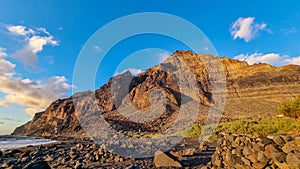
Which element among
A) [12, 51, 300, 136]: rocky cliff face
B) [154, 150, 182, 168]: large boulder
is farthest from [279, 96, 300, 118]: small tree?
[12, 51, 300, 136]: rocky cliff face

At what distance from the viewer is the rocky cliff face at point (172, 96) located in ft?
264

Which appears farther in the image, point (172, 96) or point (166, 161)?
point (172, 96)

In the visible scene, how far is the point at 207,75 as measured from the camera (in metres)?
148

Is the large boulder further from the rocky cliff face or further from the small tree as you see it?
the rocky cliff face

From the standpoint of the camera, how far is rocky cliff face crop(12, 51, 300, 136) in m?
80.5

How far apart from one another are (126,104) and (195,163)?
111 m

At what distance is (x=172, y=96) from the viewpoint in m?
103

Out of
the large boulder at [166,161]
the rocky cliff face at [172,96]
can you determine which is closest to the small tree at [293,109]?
the large boulder at [166,161]

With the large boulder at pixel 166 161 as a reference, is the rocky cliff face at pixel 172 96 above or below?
above

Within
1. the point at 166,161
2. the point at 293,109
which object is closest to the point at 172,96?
the point at 293,109

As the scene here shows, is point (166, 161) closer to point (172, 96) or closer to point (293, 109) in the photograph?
point (293, 109)

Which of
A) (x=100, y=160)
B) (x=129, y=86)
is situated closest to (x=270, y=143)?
(x=100, y=160)

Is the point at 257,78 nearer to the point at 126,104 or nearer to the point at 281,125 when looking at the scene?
the point at 126,104

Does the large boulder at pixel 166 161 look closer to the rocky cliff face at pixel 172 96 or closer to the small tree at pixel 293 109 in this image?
the small tree at pixel 293 109
